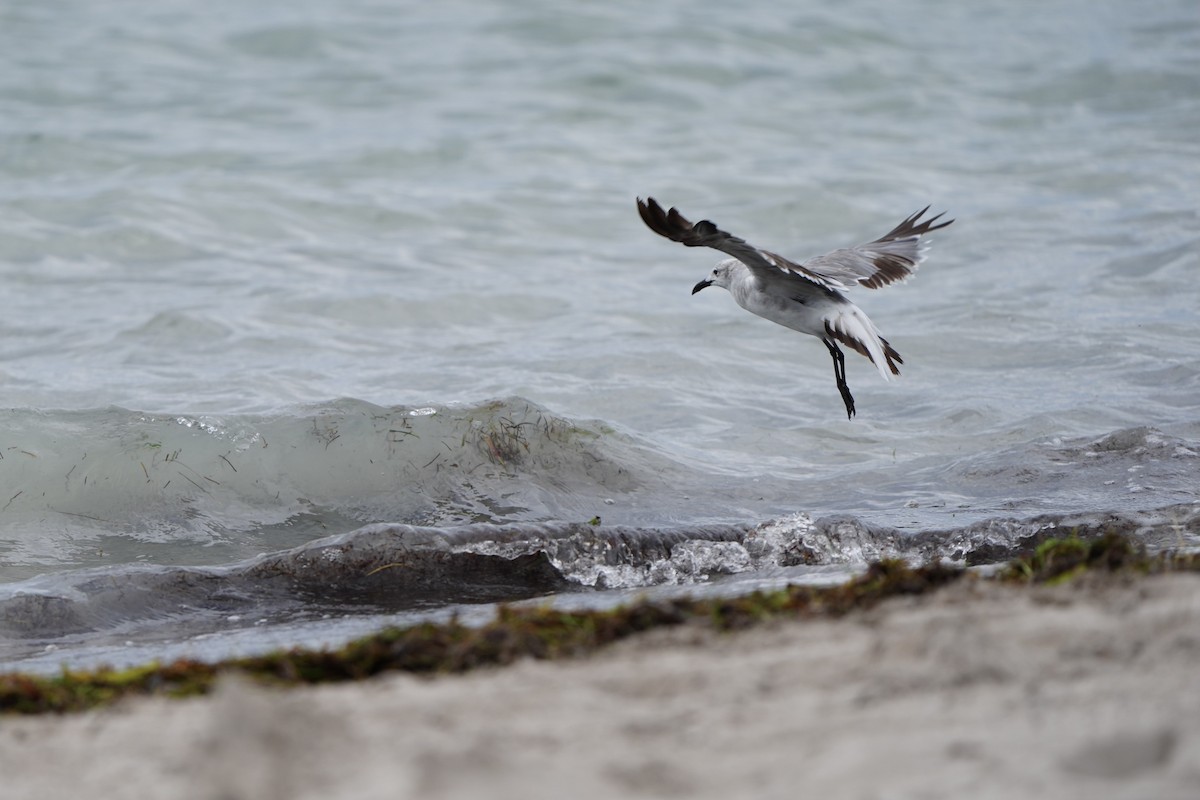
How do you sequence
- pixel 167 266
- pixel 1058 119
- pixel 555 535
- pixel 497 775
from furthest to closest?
1. pixel 1058 119
2. pixel 167 266
3. pixel 555 535
4. pixel 497 775

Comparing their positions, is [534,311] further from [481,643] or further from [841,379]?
[481,643]

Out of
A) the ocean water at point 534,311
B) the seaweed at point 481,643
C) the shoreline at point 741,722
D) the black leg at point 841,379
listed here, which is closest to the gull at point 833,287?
the black leg at point 841,379

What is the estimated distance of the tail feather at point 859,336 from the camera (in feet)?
25.9

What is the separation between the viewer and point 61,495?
827 cm

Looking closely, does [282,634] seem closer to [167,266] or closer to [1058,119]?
[167,266]

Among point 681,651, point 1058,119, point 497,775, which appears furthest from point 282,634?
point 1058,119

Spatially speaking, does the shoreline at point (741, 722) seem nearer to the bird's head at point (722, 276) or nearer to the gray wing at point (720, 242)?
the gray wing at point (720, 242)

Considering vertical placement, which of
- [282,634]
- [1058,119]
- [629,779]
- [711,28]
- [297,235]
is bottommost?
[282,634]

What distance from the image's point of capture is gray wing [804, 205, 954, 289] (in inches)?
323

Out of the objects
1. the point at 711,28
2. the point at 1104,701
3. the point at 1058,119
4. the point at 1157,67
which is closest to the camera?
the point at 1104,701

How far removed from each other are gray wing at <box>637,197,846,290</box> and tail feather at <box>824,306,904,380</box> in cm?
31

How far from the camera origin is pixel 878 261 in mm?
8586

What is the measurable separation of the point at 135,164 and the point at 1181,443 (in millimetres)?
13389

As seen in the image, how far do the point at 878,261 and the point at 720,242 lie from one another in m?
2.26
